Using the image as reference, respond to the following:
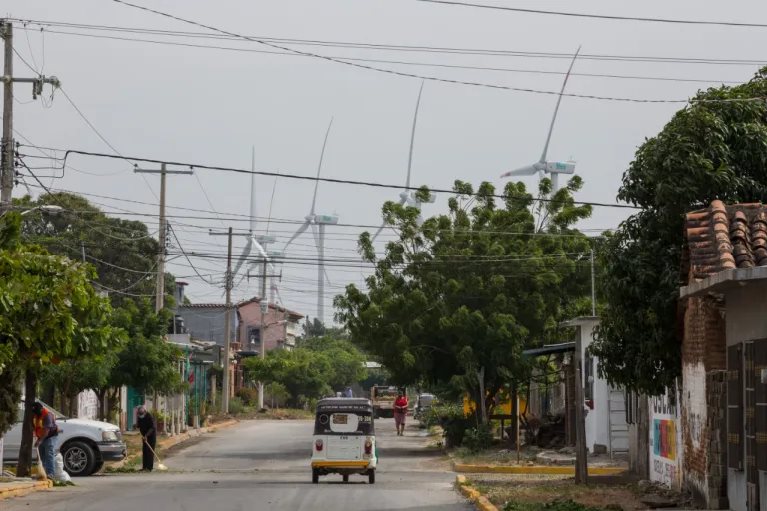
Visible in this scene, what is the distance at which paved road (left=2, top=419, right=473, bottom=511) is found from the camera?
869 inches

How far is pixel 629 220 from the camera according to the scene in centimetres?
2312

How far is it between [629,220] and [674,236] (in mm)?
892

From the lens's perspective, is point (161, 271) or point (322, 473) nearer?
point (322, 473)

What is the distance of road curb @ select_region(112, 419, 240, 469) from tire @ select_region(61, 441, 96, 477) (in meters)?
3.67

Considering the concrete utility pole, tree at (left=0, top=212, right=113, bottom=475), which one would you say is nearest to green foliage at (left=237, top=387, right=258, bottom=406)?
the concrete utility pole

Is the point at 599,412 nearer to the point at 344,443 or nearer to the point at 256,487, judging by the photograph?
the point at 344,443

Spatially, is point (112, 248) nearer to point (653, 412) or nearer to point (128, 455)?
point (128, 455)

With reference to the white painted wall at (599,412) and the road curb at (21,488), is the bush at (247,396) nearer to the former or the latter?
the white painted wall at (599,412)

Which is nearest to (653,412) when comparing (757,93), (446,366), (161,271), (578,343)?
(757,93)

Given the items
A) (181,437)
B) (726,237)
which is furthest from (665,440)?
(181,437)

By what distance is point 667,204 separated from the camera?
22172 mm

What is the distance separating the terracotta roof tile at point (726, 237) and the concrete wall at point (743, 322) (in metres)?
0.44

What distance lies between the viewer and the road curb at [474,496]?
2129 cm

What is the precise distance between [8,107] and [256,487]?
1131cm
